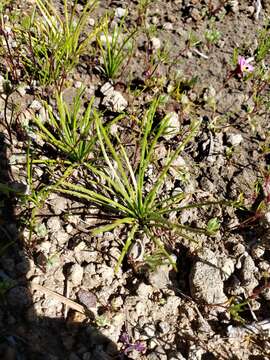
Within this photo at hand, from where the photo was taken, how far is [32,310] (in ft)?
7.14

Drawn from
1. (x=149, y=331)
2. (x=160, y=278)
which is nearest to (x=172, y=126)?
(x=160, y=278)

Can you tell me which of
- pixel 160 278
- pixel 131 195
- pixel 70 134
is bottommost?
pixel 160 278

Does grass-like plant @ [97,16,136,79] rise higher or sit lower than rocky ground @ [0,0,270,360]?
higher

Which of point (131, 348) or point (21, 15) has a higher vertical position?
point (21, 15)

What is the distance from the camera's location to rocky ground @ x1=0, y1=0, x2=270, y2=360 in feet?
7.25

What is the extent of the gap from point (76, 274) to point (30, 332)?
399 millimetres

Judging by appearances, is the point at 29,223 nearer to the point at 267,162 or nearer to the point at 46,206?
the point at 46,206

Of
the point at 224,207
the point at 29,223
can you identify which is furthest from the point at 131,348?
the point at 224,207

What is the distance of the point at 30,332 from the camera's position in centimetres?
211

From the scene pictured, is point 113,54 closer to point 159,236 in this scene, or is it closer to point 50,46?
point 50,46

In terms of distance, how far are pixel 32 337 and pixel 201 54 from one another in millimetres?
2600

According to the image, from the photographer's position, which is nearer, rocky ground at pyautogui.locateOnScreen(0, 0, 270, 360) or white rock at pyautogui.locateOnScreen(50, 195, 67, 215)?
rocky ground at pyautogui.locateOnScreen(0, 0, 270, 360)

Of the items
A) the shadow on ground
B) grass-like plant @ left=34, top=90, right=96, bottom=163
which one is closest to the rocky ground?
the shadow on ground

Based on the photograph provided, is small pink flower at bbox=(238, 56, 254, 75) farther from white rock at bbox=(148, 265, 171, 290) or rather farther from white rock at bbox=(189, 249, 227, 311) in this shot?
white rock at bbox=(148, 265, 171, 290)
